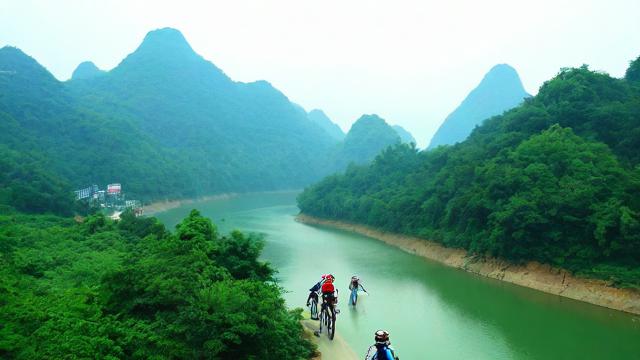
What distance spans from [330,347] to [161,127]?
286ft

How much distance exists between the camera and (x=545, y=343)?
1238 centimetres

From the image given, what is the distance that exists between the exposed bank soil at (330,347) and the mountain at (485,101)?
139 meters

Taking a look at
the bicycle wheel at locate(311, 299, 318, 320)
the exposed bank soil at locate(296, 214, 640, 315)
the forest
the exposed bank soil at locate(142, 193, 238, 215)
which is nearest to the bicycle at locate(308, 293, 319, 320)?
the bicycle wheel at locate(311, 299, 318, 320)

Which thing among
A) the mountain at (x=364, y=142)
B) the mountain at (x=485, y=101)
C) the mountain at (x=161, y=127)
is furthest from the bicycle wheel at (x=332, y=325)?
the mountain at (x=485, y=101)

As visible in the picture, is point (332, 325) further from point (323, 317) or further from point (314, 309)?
point (314, 309)

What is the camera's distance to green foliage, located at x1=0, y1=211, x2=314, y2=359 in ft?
19.1

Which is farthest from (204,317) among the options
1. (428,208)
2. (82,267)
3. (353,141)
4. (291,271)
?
(353,141)

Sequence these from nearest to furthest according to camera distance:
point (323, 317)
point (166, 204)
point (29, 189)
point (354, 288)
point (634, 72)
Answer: point (323, 317), point (354, 288), point (29, 189), point (634, 72), point (166, 204)

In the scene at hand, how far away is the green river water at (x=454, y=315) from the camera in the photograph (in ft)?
38.3

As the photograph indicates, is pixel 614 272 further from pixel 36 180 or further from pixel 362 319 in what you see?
pixel 36 180

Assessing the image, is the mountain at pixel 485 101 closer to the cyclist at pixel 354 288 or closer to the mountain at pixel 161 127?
the mountain at pixel 161 127

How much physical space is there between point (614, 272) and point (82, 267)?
16.2 metres

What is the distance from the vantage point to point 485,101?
149750 millimetres

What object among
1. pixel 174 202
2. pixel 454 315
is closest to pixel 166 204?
pixel 174 202
